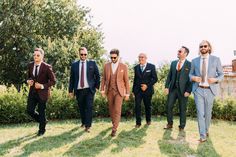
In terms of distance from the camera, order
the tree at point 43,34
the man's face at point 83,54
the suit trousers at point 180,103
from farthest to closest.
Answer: the tree at point 43,34
the suit trousers at point 180,103
the man's face at point 83,54

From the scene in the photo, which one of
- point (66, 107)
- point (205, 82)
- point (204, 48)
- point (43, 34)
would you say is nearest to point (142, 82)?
point (205, 82)

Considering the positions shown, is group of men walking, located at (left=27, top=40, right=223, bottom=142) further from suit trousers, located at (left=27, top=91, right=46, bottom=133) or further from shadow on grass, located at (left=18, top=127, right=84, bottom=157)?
shadow on grass, located at (left=18, top=127, right=84, bottom=157)

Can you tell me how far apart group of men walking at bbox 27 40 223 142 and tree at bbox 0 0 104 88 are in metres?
12.8

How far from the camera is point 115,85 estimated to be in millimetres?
10195

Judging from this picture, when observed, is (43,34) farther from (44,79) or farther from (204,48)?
(204,48)

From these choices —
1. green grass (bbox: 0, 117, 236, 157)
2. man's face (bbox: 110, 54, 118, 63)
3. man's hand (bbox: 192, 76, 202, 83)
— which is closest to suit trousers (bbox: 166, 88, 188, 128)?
green grass (bbox: 0, 117, 236, 157)

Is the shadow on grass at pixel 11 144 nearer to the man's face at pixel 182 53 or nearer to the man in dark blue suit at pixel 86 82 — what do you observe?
the man in dark blue suit at pixel 86 82

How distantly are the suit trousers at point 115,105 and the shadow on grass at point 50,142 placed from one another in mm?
939

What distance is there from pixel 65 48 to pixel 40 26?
400 centimetres

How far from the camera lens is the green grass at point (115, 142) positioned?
28.5 feet

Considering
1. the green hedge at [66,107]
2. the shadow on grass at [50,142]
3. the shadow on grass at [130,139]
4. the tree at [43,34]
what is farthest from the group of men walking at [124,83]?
the tree at [43,34]

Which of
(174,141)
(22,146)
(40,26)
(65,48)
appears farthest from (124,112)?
(40,26)

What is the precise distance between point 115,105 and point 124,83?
64cm

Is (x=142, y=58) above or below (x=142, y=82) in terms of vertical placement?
above
